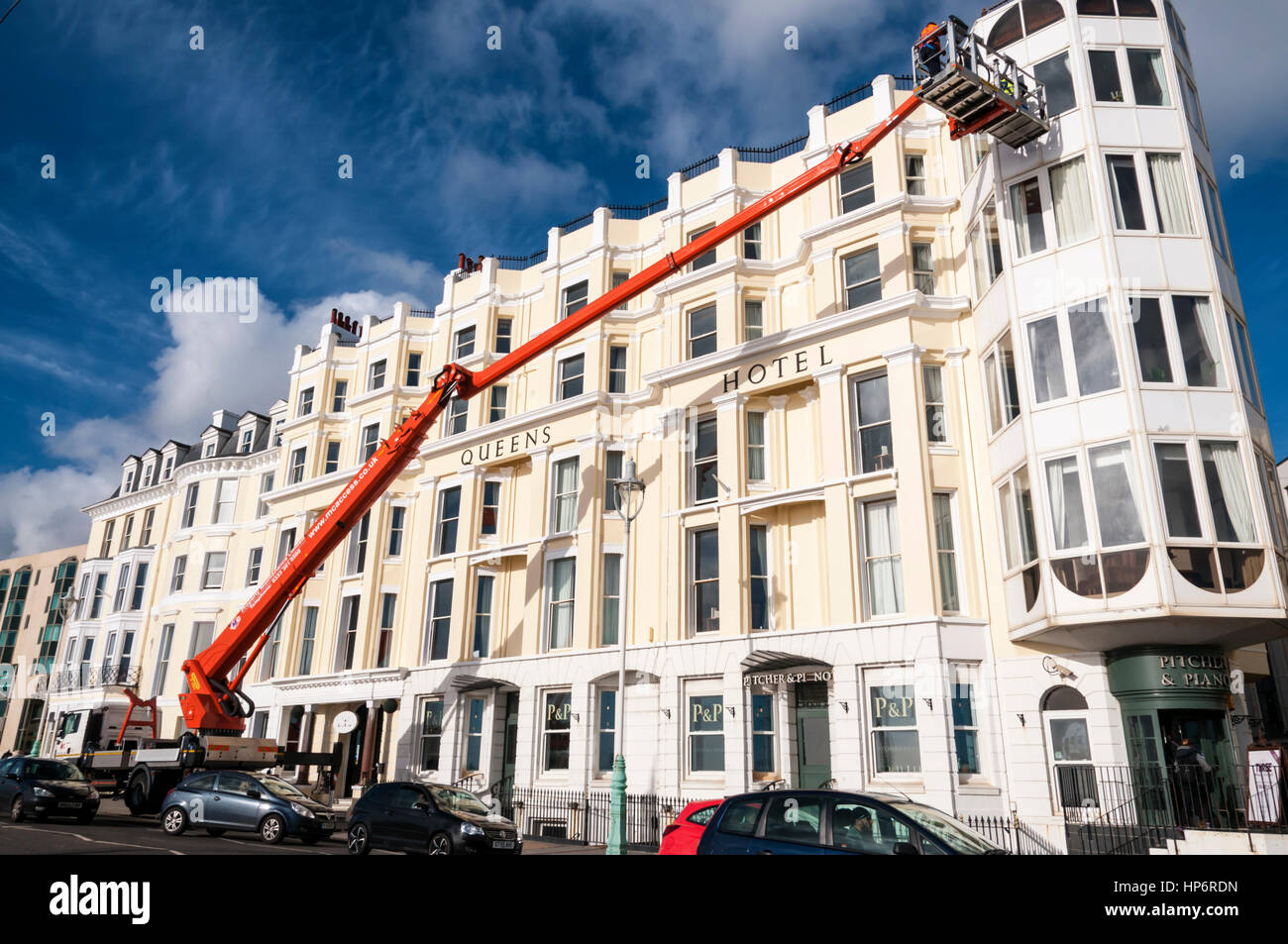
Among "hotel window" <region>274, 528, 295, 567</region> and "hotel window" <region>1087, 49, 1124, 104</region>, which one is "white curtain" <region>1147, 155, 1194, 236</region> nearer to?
"hotel window" <region>1087, 49, 1124, 104</region>

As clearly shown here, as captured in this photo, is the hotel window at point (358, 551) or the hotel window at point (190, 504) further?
the hotel window at point (190, 504)

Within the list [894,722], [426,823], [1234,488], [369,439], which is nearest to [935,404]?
[1234,488]

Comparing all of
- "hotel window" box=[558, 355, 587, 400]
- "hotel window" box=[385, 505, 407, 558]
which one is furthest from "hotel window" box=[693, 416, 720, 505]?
"hotel window" box=[385, 505, 407, 558]

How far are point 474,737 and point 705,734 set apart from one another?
29.8 ft

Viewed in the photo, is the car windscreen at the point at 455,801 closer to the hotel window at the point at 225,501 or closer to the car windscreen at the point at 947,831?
the car windscreen at the point at 947,831

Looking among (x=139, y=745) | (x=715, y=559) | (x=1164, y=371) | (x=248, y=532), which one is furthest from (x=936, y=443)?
(x=248, y=532)

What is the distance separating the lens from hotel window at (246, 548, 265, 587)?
41281 mm

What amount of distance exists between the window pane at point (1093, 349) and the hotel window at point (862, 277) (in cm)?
609

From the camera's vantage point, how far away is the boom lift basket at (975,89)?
19641 millimetres

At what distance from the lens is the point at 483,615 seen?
98.2 feet

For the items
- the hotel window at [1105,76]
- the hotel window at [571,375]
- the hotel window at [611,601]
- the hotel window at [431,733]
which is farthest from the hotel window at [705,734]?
the hotel window at [1105,76]

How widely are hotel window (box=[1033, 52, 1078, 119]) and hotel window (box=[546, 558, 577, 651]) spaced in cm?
1802

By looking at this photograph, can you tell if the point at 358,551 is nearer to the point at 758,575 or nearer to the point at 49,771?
the point at 49,771

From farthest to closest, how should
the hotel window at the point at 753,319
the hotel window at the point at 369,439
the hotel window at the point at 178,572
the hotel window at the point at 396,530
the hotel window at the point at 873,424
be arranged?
the hotel window at the point at 178,572 < the hotel window at the point at 369,439 < the hotel window at the point at 396,530 < the hotel window at the point at 753,319 < the hotel window at the point at 873,424
